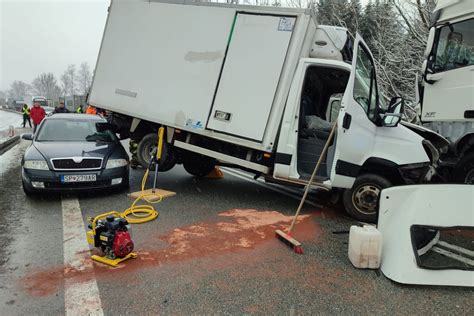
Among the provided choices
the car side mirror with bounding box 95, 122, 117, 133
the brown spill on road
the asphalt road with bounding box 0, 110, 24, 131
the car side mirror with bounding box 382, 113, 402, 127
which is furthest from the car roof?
the asphalt road with bounding box 0, 110, 24, 131

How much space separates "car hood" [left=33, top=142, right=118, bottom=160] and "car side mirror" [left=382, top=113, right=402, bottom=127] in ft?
15.1

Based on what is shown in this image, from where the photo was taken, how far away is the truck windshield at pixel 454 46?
19.9ft

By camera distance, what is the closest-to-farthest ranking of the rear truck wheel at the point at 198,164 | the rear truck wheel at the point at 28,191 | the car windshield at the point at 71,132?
the rear truck wheel at the point at 28,191, the car windshield at the point at 71,132, the rear truck wheel at the point at 198,164

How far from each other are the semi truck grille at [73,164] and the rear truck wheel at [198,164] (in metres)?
1.83

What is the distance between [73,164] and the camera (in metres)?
6.17

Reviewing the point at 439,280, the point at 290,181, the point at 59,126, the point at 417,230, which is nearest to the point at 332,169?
the point at 290,181

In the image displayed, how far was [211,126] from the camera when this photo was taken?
6328mm

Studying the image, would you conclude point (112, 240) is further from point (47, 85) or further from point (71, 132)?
point (47, 85)

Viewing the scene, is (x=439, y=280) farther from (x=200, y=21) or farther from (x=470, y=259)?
(x=200, y=21)

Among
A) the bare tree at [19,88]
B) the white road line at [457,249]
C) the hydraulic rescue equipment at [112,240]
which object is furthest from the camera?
the bare tree at [19,88]

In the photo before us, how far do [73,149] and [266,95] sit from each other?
3.40 metres

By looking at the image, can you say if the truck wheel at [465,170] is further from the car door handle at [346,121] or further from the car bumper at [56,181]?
the car bumper at [56,181]

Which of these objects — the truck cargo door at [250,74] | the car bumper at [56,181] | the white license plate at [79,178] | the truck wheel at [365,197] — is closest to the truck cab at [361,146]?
the truck wheel at [365,197]

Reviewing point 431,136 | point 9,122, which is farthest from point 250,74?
point 9,122
